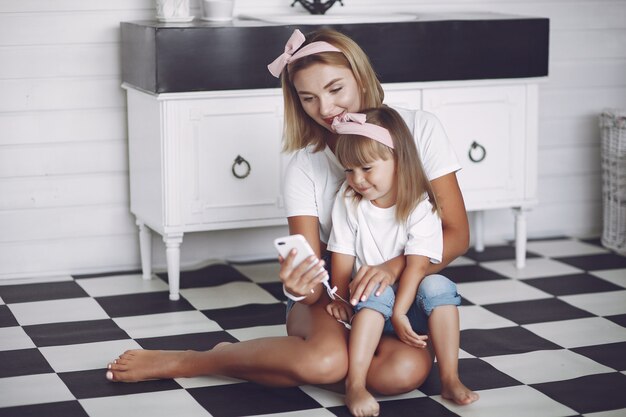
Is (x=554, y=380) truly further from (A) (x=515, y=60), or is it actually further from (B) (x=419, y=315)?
(A) (x=515, y=60)

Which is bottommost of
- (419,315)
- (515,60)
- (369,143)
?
(419,315)

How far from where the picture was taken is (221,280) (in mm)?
3578

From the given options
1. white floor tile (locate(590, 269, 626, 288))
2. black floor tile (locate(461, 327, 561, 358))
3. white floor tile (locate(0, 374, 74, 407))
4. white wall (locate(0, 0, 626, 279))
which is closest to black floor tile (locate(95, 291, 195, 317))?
white wall (locate(0, 0, 626, 279))

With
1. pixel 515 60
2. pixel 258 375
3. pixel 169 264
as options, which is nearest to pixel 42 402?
pixel 258 375

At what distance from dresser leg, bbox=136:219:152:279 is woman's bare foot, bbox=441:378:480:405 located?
1494mm

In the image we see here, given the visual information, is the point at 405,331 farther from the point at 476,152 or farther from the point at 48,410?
the point at 476,152

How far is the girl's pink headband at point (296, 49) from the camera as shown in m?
2.50

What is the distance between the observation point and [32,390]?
2508 mm

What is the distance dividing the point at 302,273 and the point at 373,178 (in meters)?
0.29

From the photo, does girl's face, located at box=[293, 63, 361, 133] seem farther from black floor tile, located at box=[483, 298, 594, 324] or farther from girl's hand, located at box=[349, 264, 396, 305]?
black floor tile, located at box=[483, 298, 594, 324]

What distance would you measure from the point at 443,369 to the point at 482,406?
5.0 inches

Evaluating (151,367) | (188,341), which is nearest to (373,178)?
(151,367)

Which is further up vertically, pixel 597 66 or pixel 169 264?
pixel 597 66

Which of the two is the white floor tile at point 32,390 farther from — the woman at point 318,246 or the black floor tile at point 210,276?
the black floor tile at point 210,276
